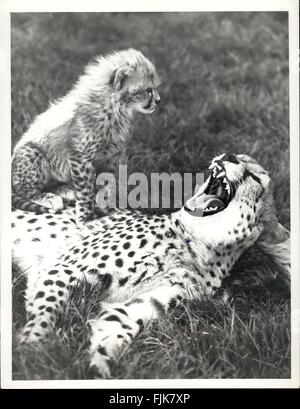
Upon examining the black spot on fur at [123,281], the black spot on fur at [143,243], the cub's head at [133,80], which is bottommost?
the black spot on fur at [123,281]

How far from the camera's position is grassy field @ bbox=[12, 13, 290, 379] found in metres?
2.31

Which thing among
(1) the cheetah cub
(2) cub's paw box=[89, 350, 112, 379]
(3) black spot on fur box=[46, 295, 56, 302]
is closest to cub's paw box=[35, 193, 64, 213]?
(1) the cheetah cub

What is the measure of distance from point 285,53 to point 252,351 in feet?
3.93

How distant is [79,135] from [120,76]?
0.28m

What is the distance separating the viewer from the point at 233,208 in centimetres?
243

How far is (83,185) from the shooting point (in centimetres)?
253

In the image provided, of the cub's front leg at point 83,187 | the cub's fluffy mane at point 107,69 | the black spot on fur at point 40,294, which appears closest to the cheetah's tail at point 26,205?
the cub's front leg at point 83,187

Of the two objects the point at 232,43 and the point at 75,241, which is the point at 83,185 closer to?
the point at 75,241

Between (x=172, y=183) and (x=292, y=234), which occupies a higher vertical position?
(x=172, y=183)

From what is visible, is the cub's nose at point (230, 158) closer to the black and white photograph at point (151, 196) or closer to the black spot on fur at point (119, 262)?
the black and white photograph at point (151, 196)

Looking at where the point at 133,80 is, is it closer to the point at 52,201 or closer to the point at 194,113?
the point at 194,113

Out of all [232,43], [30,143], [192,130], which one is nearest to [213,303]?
[192,130]

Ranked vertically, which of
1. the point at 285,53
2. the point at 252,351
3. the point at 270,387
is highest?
the point at 285,53

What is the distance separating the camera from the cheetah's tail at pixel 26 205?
2514mm
